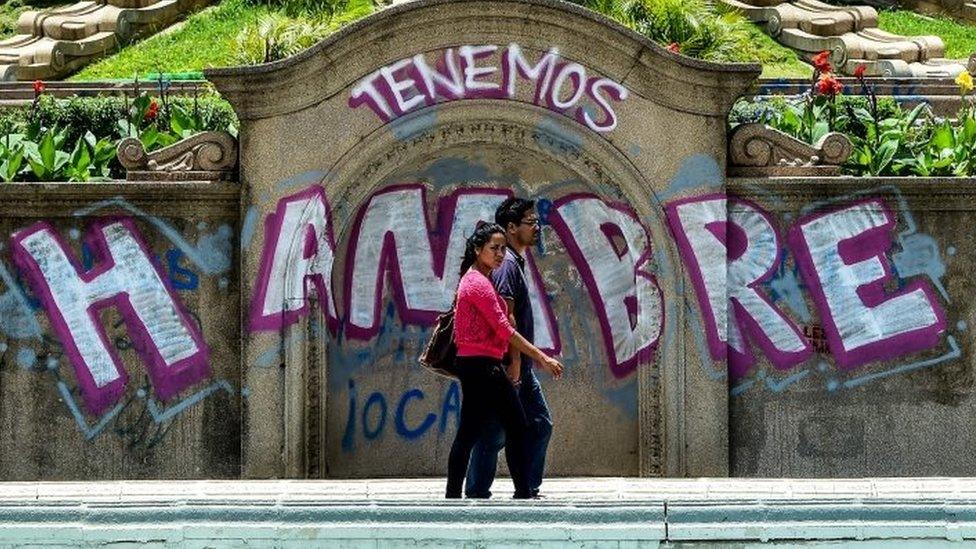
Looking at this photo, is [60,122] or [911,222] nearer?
[911,222]

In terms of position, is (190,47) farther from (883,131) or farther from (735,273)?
(735,273)

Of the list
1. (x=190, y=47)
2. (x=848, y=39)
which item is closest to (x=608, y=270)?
(x=848, y=39)

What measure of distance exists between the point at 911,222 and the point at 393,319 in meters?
3.28

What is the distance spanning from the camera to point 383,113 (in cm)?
1526

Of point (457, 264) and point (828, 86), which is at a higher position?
point (828, 86)

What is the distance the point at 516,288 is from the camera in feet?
42.9

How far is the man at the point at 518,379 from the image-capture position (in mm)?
12945

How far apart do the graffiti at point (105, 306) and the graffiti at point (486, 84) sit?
1725mm

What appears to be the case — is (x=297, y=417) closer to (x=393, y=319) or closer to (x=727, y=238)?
(x=393, y=319)

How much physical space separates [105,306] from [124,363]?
1.23 ft

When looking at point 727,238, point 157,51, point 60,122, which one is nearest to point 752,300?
point 727,238

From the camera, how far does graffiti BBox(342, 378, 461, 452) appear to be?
15664mm

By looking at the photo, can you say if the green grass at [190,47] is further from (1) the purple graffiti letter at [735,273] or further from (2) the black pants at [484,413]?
(2) the black pants at [484,413]

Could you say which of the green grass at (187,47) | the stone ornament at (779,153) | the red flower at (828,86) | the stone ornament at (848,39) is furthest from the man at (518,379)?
the green grass at (187,47)
